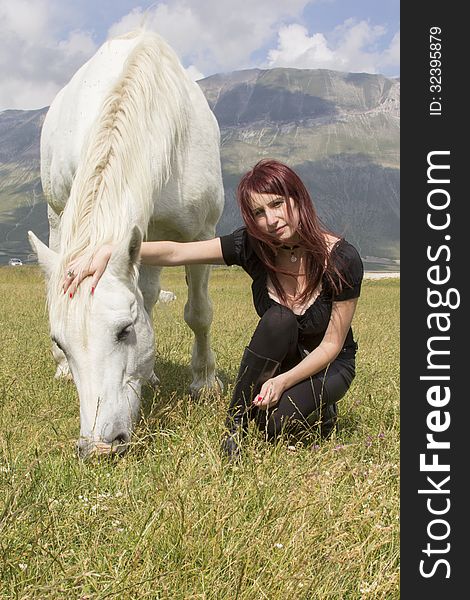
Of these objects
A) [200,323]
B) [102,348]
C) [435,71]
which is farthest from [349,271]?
[200,323]

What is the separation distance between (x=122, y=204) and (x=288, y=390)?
1.57 meters

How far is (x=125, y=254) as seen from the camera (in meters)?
3.69

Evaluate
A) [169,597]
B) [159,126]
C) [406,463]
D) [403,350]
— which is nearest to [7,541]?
[169,597]

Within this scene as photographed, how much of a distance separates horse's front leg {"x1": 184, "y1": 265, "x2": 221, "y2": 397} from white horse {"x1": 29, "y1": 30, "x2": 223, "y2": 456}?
11 millimetres

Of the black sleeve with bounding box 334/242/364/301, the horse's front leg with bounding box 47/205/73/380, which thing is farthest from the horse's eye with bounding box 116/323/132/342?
the horse's front leg with bounding box 47/205/73/380

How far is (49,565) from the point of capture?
226 centimetres

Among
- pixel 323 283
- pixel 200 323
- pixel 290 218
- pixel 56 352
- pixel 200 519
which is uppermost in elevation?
pixel 290 218

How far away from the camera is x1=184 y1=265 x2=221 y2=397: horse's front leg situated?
6289mm

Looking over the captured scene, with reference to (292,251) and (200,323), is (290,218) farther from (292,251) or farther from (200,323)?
(200,323)

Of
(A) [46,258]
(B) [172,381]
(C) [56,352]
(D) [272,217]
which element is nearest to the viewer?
(D) [272,217]

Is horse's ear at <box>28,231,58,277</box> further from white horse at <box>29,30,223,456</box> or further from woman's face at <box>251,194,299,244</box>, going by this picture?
woman's face at <box>251,194,299,244</box>

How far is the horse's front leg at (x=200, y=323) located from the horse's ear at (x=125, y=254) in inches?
96.0

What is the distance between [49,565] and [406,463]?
1431 mm

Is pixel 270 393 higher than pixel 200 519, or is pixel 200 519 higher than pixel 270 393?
pixel 270 393
